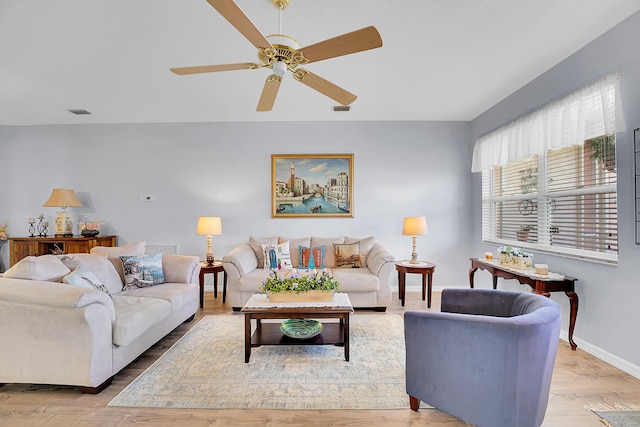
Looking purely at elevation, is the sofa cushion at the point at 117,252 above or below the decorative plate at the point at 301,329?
above

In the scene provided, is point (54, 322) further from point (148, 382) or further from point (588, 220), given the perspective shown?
point (588, 220)

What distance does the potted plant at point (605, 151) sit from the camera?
8.36ft

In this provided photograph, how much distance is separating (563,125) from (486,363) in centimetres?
249

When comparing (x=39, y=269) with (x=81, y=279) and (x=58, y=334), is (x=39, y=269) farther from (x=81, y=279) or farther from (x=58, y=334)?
(x=58, y=334)

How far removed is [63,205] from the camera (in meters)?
4.52

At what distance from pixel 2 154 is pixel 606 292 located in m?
7.86

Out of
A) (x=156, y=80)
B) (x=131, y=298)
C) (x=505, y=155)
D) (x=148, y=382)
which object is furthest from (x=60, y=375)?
(x=505, y=155)

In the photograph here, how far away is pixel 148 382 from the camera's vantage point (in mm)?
2258

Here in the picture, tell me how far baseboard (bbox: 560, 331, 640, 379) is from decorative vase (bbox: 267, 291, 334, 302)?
2.26m

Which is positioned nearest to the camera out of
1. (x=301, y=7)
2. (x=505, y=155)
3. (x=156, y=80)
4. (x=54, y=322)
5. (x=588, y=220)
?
(x=54, y=322)

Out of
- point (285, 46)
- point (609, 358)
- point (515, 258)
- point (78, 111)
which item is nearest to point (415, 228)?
point (515, 258)

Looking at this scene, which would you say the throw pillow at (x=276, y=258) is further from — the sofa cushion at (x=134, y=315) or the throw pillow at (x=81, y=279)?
the throw pillow at (x=81, y=279)

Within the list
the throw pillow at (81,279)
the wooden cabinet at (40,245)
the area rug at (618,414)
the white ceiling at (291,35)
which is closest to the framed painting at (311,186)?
the white ceiling at (291,35)

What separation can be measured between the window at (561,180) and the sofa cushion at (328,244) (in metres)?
2.17
